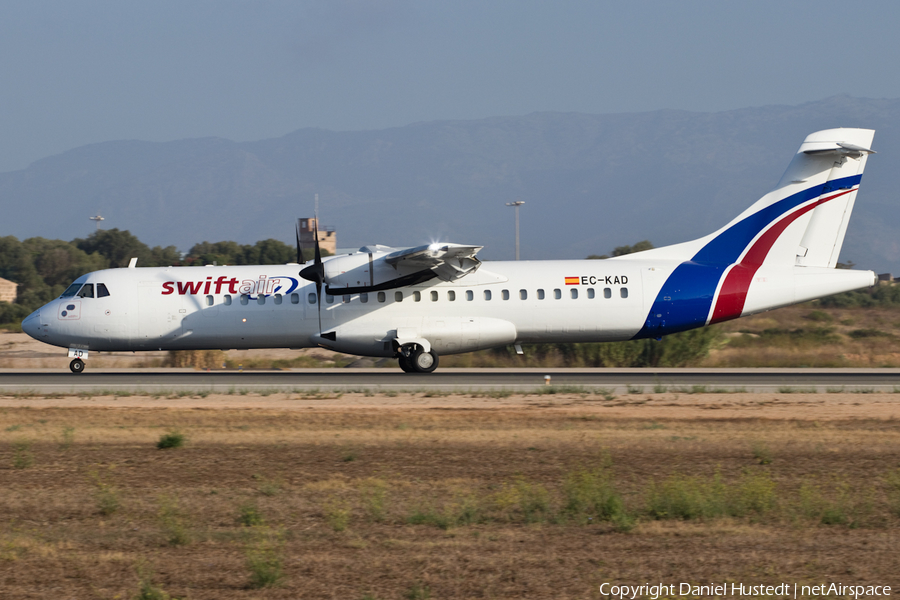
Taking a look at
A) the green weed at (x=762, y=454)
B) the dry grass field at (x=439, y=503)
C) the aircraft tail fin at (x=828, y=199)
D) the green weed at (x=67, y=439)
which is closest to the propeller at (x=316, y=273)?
the dry grass field at (x=439, y=503)

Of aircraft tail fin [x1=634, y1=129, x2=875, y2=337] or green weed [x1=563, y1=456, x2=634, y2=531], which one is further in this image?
aircraft tail fin [x1=634, y1=129, x2=875, y2=337]

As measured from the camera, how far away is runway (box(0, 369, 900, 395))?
2153 centimetres

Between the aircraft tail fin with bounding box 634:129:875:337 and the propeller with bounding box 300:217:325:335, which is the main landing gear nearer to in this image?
the propeller with bounding box 300:217:325:335

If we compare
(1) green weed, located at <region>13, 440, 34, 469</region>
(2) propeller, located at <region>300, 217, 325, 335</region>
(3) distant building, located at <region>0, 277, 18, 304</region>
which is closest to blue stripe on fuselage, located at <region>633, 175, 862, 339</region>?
(2) propeller, located at <region>300, 217, 325, 335</region>

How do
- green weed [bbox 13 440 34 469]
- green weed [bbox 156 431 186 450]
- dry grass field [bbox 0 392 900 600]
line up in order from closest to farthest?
dry grass field [bbox 0 392 900 600] < green weed [bbox 13 440 34 469] < green weed [bbox 156 431 186 450]

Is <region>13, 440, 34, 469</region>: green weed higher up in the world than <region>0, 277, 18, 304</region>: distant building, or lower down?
lower down

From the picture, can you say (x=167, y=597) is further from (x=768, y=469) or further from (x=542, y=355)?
(x=542, y=355)

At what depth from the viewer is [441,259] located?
23.8 meters

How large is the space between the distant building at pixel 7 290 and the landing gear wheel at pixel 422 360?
58874 millimetres

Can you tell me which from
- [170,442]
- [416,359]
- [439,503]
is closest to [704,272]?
[416,359]

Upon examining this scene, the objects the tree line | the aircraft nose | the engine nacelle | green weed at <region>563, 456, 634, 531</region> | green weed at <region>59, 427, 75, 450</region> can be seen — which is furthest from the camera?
the tree line

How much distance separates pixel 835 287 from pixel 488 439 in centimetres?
1536

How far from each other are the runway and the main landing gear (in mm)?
249

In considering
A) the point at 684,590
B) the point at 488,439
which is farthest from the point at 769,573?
the point at 488,439
